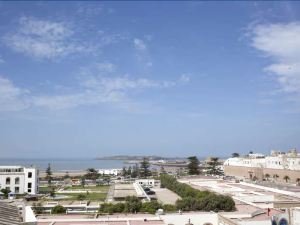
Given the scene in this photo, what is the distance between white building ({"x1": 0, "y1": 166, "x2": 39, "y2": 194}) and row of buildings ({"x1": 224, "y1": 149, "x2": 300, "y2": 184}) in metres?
31.6

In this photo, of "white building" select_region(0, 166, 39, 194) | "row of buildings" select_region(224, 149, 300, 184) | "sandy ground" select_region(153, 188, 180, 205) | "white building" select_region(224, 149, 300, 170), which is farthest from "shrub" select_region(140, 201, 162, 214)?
"white building" select_region(224, 149, 300, 170)

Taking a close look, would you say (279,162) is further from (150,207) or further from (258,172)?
(150,207)

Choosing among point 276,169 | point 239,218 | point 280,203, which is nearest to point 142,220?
point 239,218

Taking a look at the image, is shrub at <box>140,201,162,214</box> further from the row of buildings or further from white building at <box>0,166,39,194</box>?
the row of buildings

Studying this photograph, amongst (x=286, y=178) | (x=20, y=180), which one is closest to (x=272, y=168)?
(x=286, y=178)

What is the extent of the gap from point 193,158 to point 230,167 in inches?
276

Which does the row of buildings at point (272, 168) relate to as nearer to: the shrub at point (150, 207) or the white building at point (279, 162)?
the white building at point (279, 162)

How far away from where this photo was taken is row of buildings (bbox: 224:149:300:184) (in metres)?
52.8

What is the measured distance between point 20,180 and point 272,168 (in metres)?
34.4

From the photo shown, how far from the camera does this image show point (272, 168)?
5903 cm

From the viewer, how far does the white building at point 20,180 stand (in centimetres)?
4706

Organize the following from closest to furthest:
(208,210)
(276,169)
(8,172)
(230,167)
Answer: (208,210) → (8,172) → (276,169) → (230,167)

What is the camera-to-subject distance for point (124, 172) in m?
82.4

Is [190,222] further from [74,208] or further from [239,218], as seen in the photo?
[74,208]
